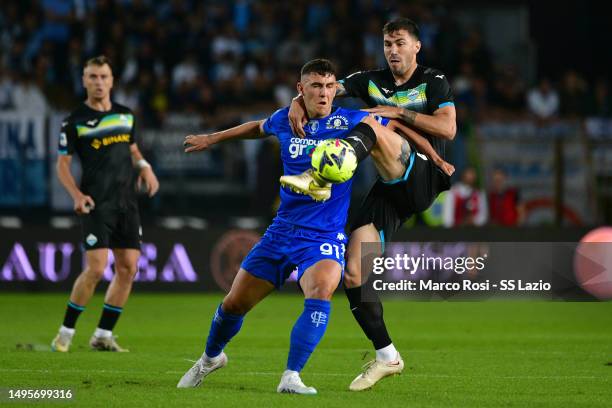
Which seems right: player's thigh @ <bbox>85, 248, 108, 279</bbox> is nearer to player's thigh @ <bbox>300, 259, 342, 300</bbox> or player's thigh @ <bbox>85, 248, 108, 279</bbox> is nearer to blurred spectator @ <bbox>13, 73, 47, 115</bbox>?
player's thigh @ <bbox>300, 259, 342, 300</bbox>

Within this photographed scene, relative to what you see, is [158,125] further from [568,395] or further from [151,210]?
[568,395]

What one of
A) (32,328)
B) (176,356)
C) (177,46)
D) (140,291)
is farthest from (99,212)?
(177,46)

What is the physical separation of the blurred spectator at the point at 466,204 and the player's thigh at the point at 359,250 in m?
9.95

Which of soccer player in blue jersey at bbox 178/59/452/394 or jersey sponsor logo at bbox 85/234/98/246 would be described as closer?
soccer player in blue jersey at bbox 178/59/452/394

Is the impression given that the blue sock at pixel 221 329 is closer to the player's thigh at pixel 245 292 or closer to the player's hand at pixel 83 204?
the player's thigh at pixel 245 292

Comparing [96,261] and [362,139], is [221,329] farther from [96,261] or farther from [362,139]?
[96,261]

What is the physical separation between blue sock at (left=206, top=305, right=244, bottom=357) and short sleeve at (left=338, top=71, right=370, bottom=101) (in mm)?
1981

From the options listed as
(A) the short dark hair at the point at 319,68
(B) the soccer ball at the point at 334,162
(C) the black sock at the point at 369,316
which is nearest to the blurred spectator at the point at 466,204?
(C) the black sock at the point at 369,316

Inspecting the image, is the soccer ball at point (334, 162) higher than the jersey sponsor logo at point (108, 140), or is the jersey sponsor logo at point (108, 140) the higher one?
the soccer ball at point (334, 162)

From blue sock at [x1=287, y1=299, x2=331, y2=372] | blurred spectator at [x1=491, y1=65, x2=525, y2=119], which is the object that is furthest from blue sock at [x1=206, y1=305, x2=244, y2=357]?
blurred spectator at [x1=491, y1=65, x2=525, y2=119]

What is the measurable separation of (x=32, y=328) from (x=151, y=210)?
5562 mm

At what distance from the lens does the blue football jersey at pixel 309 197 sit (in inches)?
303

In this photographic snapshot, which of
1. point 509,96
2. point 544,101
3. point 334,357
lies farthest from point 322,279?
point 544,101

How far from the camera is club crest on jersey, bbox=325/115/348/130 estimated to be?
7.70m
